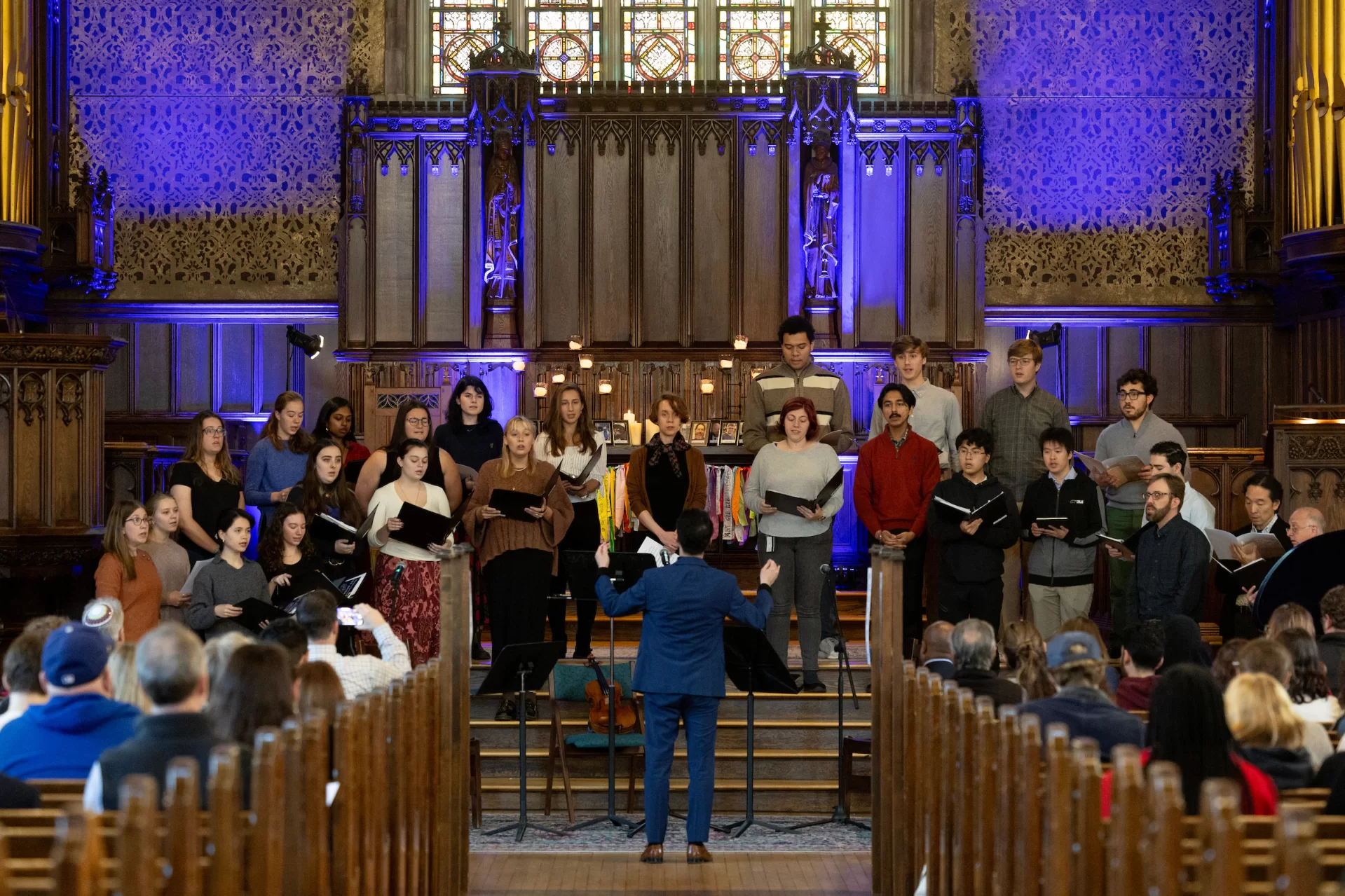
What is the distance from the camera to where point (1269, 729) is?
3736mm

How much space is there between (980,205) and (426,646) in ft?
20.5

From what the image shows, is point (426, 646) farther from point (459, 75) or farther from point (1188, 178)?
point (1188, 178)

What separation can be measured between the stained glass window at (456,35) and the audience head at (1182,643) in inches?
349

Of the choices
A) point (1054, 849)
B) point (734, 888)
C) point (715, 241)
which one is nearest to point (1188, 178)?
point (715, 241)

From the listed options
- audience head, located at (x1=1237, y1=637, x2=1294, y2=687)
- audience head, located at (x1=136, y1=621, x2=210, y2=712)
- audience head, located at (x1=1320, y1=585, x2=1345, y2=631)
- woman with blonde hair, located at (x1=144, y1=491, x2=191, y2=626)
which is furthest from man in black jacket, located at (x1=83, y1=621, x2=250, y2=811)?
audience head, located at (x1=1320, y1=585, x2=1345, y2=631)

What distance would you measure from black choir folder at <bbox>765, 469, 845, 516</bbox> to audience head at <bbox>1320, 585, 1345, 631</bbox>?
2343 millimetres

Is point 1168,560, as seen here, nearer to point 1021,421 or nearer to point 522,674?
point 1021,421

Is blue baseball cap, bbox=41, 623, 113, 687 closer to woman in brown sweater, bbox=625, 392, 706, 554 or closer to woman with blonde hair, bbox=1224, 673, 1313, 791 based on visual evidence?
woman with blonde hair, bbox=1224, 673, 1313, 791

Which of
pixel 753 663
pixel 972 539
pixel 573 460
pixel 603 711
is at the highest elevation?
pixel 573 460

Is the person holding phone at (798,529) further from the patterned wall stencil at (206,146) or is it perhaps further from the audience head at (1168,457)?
the patterned wall stencil at (206,146)

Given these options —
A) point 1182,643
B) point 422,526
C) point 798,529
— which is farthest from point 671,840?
point 1182,643

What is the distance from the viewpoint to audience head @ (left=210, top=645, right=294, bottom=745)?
3510 millimetres

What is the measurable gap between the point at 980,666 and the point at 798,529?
2288 millimetres

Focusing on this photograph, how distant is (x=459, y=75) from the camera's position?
1241 centimetres
